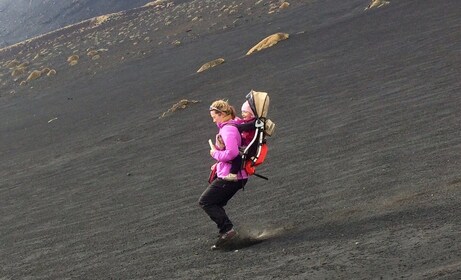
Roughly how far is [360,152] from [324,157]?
0.69 meters

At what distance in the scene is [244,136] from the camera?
835cm

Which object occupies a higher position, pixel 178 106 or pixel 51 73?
pixel 178 106

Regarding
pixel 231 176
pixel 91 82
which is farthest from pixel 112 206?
pixel 91 82

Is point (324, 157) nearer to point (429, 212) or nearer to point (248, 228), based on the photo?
point (248, 228)

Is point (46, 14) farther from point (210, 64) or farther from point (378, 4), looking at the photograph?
point (210, 64)

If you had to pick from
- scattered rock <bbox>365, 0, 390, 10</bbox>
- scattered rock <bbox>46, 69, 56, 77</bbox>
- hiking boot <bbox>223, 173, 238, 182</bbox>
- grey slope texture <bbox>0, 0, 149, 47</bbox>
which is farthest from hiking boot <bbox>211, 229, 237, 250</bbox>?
grey slope texture <bbox>0, 0, 149, 47</bbox>

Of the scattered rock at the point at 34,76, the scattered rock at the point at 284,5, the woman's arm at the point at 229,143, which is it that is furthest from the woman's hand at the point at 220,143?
the scattered rock at the point at 34,76

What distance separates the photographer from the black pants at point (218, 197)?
8.53 meters

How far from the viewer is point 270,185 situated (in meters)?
11.6

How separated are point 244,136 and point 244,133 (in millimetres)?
39

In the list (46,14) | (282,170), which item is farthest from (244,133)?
(46,14)

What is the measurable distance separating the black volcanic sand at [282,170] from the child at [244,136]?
93 centimetres

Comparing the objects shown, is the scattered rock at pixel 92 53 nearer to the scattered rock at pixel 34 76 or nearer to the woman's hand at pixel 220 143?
the scattered rock at pixel 34 76

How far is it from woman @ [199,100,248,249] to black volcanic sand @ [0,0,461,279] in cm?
41
